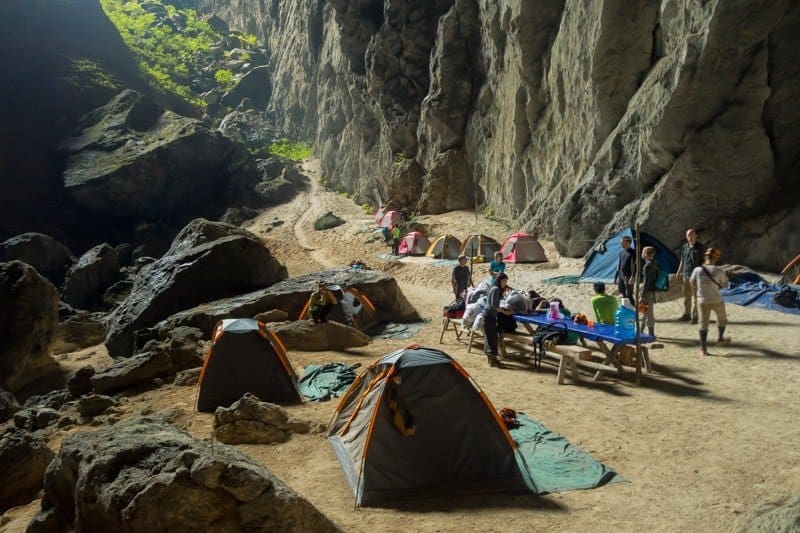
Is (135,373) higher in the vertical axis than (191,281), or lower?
lower

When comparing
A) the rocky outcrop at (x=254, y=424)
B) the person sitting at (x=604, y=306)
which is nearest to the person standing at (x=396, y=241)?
→ the person sitting at (x=604, y=306)

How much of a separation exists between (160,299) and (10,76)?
39.7 metres

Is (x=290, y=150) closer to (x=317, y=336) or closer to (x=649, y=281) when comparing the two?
(x=317, y=336)

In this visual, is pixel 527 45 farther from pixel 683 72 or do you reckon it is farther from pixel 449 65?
pixel 683 72

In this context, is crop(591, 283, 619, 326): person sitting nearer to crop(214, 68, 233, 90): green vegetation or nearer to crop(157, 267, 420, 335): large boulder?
crop(157, 267, 420, 335): large boulder

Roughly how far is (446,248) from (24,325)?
17079 millimetres

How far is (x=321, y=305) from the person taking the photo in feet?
46.1

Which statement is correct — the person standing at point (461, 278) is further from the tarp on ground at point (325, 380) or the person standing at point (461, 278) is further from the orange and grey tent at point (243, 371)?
the orange and grey tent at point (243, 371)

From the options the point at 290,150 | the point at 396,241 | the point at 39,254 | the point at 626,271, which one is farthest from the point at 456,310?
the point at 290,150

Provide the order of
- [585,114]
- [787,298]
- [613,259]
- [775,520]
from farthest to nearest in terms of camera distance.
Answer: [585,114]
[613,259]
[787,298]
[775,520]

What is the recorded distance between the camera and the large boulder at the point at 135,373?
10945 millimetres

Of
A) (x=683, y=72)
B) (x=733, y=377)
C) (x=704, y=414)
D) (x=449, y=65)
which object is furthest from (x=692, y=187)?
(x=449, y=65)

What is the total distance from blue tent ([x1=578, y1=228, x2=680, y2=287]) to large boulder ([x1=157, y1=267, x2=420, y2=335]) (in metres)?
5.54

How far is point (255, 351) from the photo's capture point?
388 inches
